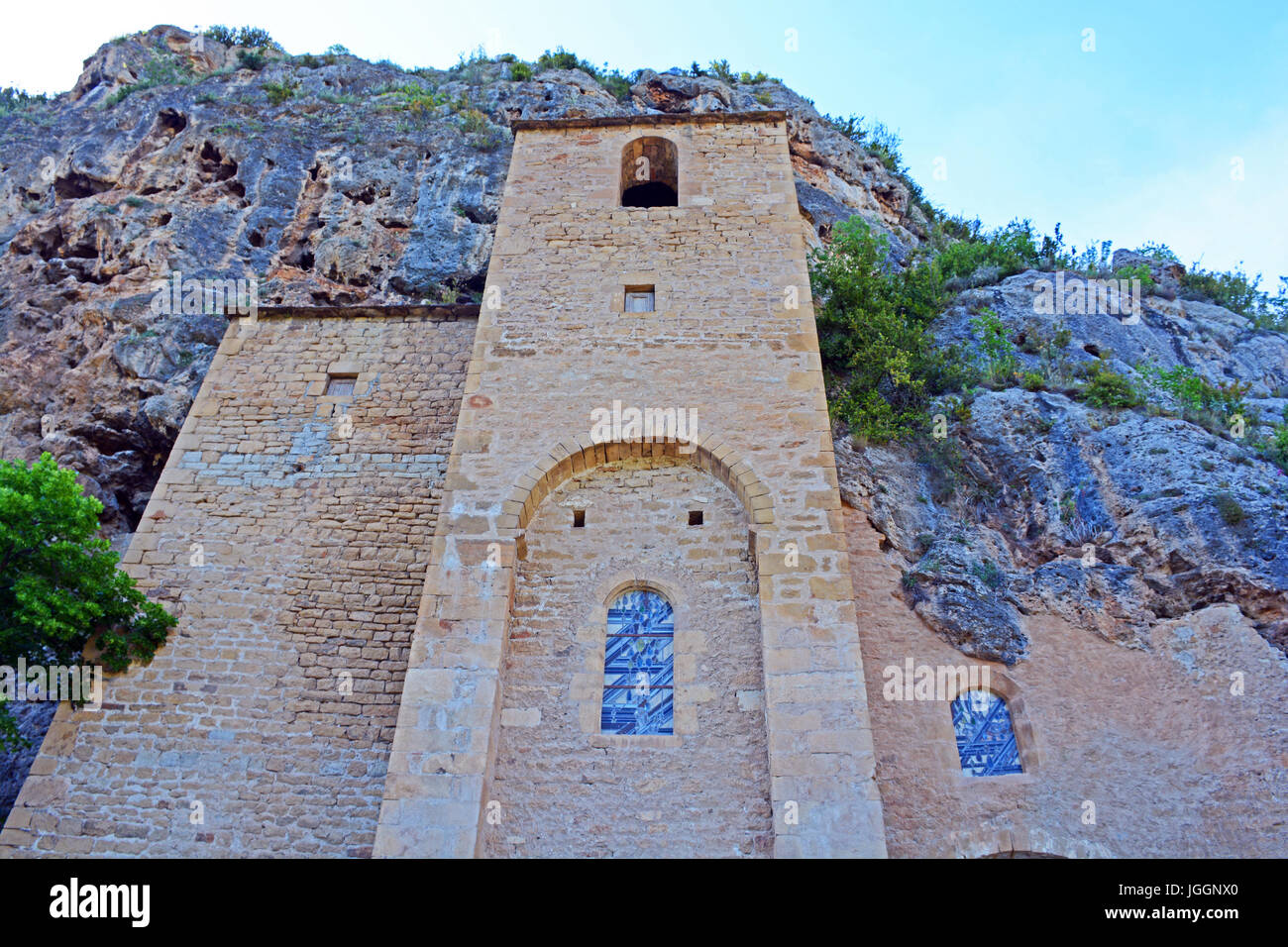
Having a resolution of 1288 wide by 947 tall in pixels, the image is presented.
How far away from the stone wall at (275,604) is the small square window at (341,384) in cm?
9

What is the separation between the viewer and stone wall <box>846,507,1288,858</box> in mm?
7922

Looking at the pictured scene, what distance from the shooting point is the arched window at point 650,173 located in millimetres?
12766

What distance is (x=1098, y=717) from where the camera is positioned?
8.62 metres

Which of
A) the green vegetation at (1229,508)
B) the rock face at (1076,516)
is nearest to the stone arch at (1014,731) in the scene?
the rock face at (1076,516)

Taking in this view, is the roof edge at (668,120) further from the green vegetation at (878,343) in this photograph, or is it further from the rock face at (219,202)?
Answer: the rock face at (219,202)

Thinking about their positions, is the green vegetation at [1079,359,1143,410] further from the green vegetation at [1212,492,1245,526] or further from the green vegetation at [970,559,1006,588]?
the green vegetation at [970,559,1006,588]

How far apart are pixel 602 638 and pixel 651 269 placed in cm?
478

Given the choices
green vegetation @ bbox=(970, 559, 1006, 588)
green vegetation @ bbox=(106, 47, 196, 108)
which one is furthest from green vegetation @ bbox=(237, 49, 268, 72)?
green vegetation @ bbox=(970, 559, 1006, 588)

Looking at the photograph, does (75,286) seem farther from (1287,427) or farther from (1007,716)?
(1287,427)

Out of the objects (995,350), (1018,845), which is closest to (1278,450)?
(995,350)

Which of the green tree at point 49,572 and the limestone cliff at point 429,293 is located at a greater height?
the limestone cliff at point 429,293

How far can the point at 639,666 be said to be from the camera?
27.3ft

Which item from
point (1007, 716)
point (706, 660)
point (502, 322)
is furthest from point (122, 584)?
point (1007, 716)

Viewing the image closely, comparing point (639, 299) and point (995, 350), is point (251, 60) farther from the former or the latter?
point (995, 350)
